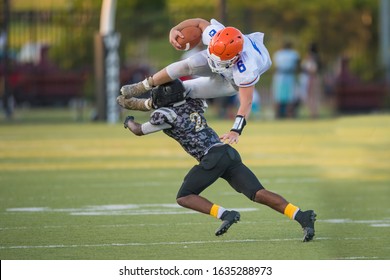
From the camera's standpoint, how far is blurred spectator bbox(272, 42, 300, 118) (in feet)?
97.4

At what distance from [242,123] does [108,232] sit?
1.70 meters

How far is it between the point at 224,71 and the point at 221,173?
86 cm

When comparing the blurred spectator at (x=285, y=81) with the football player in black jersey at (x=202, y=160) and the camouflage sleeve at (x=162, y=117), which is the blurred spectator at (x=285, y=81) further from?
the camouflage sleeve at (x=162, y=117)

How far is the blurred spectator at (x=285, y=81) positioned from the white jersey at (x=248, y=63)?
63.7ft

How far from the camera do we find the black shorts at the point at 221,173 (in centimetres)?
1004

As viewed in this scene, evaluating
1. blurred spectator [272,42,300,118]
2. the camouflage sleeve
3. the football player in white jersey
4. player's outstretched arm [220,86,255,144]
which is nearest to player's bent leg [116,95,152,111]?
the football player in white jersey

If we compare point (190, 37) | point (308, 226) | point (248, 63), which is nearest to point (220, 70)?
point (248, 63)

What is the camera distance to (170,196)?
13.9 m

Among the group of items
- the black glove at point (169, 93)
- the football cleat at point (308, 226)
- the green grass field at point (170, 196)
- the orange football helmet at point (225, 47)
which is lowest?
the green grass field at point (170, 196)

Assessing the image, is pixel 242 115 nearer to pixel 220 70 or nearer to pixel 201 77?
pixel 220 70

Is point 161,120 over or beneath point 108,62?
over

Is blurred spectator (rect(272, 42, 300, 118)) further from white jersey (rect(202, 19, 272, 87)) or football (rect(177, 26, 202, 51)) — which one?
white jersey (rect(202, 19, 272, 87))

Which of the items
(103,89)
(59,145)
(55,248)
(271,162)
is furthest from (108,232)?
(103,89)

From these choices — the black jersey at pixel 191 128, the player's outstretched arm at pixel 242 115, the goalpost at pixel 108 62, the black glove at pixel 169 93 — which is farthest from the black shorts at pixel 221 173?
the goalpost at pixel 108 62
